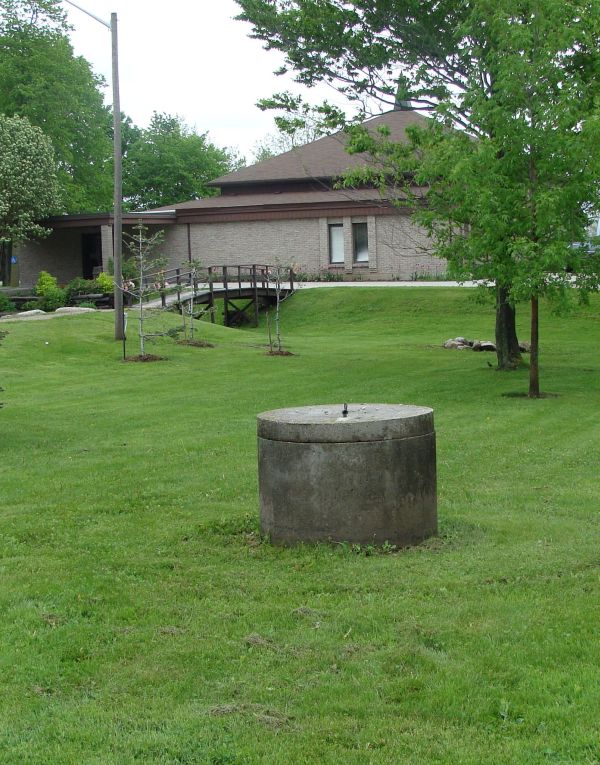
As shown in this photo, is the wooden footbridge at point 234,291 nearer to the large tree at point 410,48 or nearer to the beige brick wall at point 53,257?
the beige brick wall at point 53,257

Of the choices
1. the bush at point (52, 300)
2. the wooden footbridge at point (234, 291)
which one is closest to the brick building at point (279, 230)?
the wooden footbridge at point (234, 291)

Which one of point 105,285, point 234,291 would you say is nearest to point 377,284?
point 234,291

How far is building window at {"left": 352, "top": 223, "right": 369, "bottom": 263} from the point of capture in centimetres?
4572

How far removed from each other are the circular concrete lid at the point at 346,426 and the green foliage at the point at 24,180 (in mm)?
38055

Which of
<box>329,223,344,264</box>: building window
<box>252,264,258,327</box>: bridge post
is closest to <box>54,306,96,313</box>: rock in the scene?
<box>252,264,258,327</box>: bridge post

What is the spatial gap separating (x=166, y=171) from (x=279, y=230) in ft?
95.4

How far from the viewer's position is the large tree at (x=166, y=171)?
240 feet

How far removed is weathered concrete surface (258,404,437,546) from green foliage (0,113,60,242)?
3828 cm

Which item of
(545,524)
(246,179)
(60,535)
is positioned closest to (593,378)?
(545,524)

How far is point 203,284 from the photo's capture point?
4069cm

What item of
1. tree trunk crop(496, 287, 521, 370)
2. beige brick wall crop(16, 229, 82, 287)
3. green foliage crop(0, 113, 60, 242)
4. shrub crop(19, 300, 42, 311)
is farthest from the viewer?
beige brick wall crop(16, 229, 82, 287)

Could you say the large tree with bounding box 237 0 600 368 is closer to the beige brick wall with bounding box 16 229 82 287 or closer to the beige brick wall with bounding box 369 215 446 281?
the beige brick wall with bounding box 369 215 446 281

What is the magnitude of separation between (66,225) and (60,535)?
41.2 metres

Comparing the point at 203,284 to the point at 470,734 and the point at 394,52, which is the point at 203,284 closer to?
the point at 394,52
